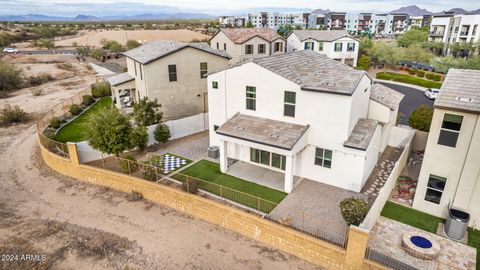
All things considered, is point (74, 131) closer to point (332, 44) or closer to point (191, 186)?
point (191, 186)

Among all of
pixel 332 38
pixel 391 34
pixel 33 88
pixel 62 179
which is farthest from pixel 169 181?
pixel 391 34

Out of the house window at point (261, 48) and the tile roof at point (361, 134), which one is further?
the house window at point (261, 48)

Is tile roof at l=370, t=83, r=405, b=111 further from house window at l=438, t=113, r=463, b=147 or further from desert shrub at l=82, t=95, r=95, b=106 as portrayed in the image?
desert shrub at l=82, t=95, r=95, b=106

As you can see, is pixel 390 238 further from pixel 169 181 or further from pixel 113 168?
pixel 113 168

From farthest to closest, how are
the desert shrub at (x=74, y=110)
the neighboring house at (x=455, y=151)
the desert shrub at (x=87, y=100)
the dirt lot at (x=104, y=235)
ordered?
the desert shrub at (x=87, y=100) → the desert shrub at (x=74, y=110) → the neighboring house at (x=455, y=151) → the dirt lot at (x=104, y=235)

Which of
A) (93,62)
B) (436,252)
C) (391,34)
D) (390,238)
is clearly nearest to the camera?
(436,252)

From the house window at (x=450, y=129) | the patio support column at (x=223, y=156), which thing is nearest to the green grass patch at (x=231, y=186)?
the patio support column at (x=223, y=156)

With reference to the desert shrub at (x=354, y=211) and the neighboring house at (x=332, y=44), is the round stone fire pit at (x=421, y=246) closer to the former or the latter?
the desert shrub at (x=354, y=211)
